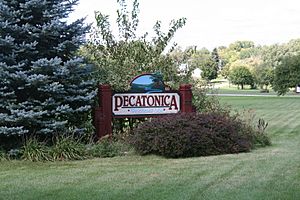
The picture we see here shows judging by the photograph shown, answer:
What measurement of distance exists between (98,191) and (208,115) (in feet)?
17.5

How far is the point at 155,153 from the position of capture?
449 inches

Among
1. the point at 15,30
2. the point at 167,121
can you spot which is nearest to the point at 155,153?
the point at 167,121

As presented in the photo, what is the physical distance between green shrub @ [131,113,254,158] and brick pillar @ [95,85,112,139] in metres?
1.53

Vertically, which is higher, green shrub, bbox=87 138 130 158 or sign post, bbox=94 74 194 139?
sign post, bbox=94 74 194 139

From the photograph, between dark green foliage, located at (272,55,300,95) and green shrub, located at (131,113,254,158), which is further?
dark green foliage, located at (272,55,300,95)

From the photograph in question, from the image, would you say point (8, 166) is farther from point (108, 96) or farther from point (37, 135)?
point (108, 96)

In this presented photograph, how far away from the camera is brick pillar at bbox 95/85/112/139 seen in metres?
13.0

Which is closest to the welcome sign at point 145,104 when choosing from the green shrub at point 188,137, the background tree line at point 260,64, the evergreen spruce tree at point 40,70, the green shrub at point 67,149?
the evergreen spruce tree at point 40,70

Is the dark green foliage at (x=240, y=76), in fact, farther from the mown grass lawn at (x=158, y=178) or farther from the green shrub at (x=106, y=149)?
the mown grass lawn at (x=158, y=178)

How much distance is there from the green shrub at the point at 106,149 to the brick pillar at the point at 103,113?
786 mm

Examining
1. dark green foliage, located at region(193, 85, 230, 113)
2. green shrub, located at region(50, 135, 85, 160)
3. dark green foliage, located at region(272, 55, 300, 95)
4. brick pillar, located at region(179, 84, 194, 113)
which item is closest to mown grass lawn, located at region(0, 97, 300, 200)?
green shrub, located at region(50, 135, 85, 160)

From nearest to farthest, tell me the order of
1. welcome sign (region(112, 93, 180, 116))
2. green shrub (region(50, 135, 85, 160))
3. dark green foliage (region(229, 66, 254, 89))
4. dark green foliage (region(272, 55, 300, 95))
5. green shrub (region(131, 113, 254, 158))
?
green shrub (region(50, 135, 85, 160)) → green shrub (region(131, 113, 254, 158)) → welcome sign (region(112, 93, 180, 116)) → dark green foliage (region(272, 55, 300, 95)) → dark green foliage (region(229, 66, 254, 89))

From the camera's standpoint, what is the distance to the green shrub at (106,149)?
11492mm

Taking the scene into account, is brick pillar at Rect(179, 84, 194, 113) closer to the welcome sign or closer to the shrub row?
the welcome sign
